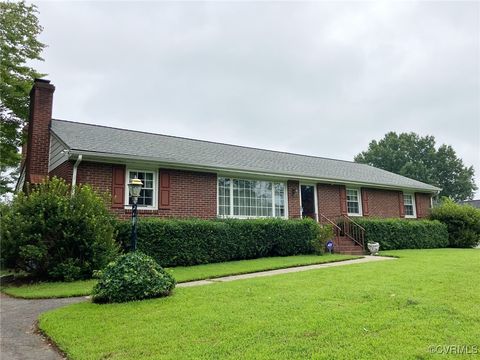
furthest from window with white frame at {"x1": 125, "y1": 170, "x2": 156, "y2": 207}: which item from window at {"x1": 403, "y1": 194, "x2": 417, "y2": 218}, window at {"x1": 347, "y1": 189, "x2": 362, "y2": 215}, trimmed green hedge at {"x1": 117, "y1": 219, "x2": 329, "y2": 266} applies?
window at {"x1": 403, "y1": 194, "x2": 417, "y2": 218}

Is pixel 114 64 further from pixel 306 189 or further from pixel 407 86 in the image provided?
pixel 407 86

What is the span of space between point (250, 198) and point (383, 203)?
842 centimetres

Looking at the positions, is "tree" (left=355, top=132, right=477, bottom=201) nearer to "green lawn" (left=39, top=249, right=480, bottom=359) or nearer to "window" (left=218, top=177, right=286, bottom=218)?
"window" (left=218, top=177, right=286, bottom=218)

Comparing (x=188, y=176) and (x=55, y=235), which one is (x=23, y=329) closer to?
(x=55, y=235)

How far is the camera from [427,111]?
95.7ft

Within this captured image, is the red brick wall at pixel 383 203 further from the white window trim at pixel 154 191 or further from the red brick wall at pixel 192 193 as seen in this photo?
the white window trim at pixel 154 191

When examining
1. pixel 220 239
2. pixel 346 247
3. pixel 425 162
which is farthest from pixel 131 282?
pixel 425 162

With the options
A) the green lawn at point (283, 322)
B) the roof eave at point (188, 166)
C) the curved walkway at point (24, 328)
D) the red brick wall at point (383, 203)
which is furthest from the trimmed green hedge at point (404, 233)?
the curved walkway at point (24, 328)

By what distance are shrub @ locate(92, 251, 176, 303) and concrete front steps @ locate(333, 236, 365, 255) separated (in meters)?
9.36

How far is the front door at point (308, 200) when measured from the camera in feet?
54.2

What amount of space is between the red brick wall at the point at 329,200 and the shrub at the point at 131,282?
10.9 metres

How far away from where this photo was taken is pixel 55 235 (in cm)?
902

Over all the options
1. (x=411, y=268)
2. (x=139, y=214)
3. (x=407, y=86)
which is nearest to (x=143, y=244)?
(x=139, y=214)

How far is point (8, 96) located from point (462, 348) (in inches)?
797
